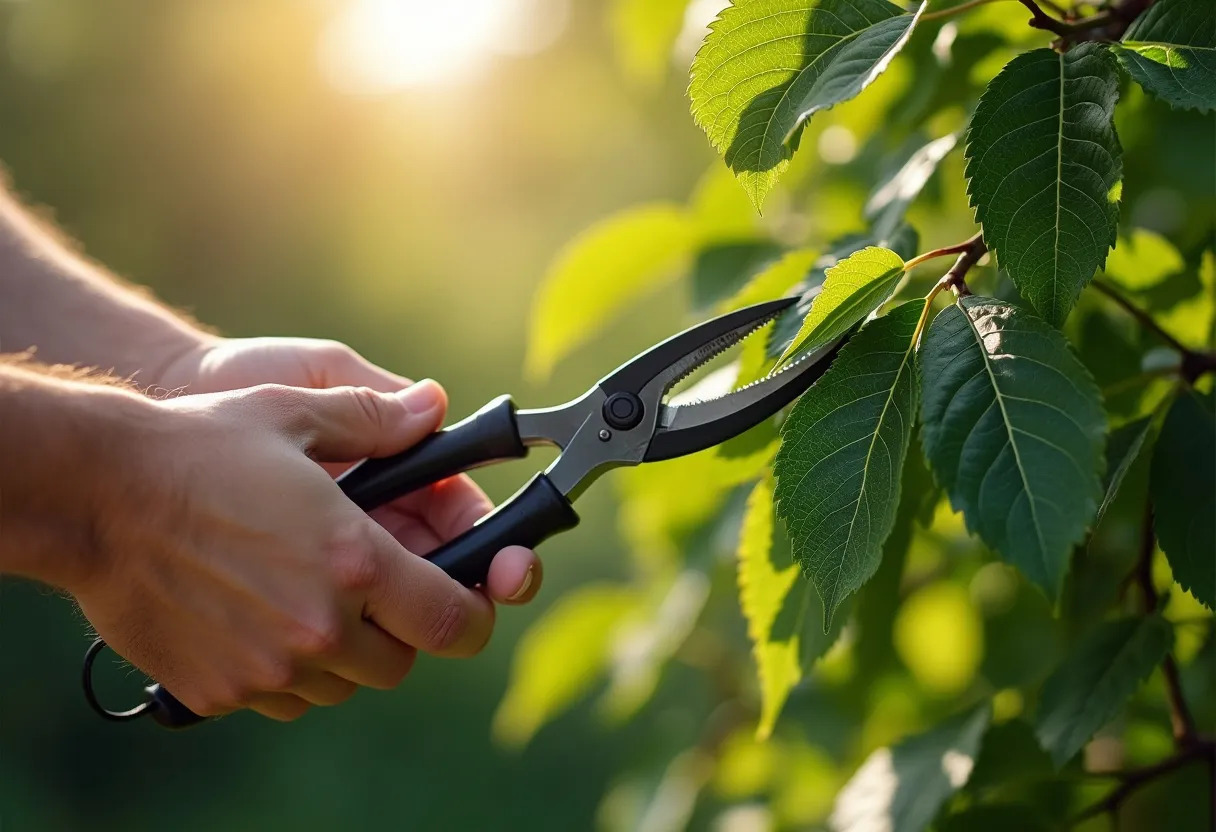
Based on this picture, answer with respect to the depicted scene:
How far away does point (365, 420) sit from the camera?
90 cm

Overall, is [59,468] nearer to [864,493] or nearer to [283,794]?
[864,493]

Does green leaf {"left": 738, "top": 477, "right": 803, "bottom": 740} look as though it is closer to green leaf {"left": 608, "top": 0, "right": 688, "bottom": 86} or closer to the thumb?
the thumb

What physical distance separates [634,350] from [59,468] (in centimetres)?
344

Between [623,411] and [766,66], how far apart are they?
324 millimetres

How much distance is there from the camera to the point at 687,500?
120 centimetres

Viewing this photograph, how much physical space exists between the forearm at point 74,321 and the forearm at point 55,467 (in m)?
0.39

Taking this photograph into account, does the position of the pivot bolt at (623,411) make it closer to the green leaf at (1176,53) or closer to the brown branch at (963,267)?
the brown branch at (963,267)

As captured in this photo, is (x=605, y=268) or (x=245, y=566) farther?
(x=605, y=268)

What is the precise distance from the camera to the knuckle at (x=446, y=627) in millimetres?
840

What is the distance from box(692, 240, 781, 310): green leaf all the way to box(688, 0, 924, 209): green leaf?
467 millimetres

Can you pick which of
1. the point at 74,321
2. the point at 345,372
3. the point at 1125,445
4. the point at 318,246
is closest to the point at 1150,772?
the point at 1125,445

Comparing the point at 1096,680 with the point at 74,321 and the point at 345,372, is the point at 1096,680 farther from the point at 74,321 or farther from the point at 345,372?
the point at 74,321

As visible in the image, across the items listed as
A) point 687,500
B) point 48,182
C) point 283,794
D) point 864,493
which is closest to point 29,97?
point 48,182

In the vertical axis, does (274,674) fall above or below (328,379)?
below
